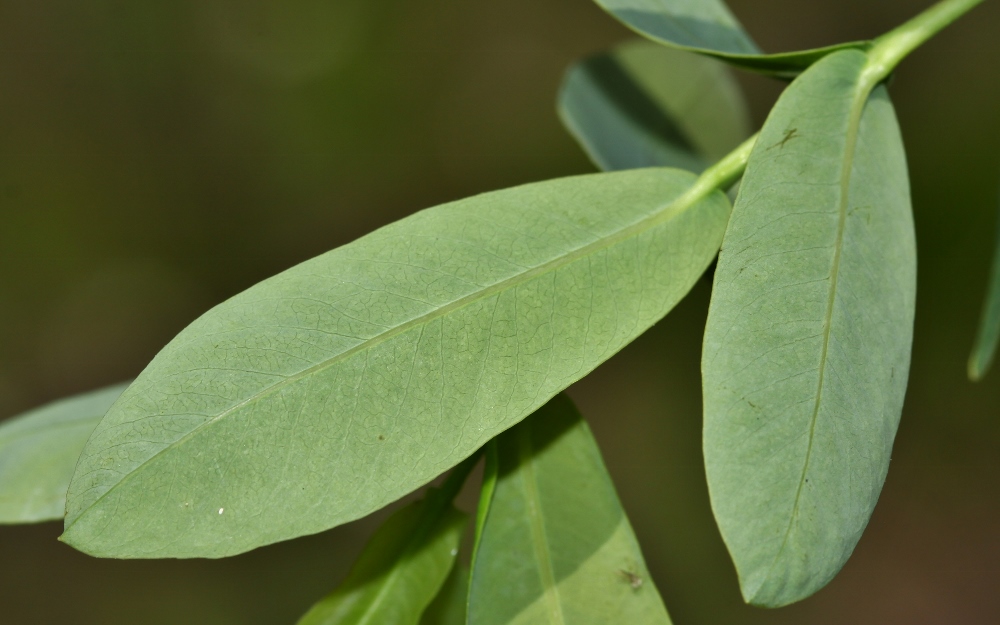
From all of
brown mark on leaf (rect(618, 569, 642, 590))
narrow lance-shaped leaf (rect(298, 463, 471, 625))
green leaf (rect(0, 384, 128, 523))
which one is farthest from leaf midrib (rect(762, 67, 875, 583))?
green leaf (rect(0, 384, 128, 523))

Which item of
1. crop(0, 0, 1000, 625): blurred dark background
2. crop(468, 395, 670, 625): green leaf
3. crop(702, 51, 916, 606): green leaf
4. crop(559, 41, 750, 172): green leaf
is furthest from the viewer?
crop(0, 0, 1000, 625): blurred dark background

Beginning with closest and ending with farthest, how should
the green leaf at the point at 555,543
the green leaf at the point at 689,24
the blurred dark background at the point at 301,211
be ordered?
the green leaf at the point at 555,543 → the green leaf at the point at 689,24 → the blurred dark background at the point at 301,211

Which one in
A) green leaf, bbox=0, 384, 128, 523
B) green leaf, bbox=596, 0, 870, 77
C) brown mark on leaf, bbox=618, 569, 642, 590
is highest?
green leaf, bbox=0, 384, 128, 523

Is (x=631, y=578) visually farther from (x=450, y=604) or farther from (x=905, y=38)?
(x=905, y=38)

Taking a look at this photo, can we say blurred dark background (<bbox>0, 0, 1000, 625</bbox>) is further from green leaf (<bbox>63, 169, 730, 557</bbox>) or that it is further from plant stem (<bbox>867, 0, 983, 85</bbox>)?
green leaf (<bbox>63, 169, 730, 557</bbox>)

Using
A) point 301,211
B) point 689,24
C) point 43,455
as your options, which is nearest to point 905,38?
point 689,24

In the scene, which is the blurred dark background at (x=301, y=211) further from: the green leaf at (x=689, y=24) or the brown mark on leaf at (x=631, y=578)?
the brown mark on leaf at (x=631, y=578)

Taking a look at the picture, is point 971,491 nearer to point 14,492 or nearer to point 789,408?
point 789,408

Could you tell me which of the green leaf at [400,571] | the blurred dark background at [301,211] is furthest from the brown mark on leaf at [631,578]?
the blurred dark background at [301,211]
